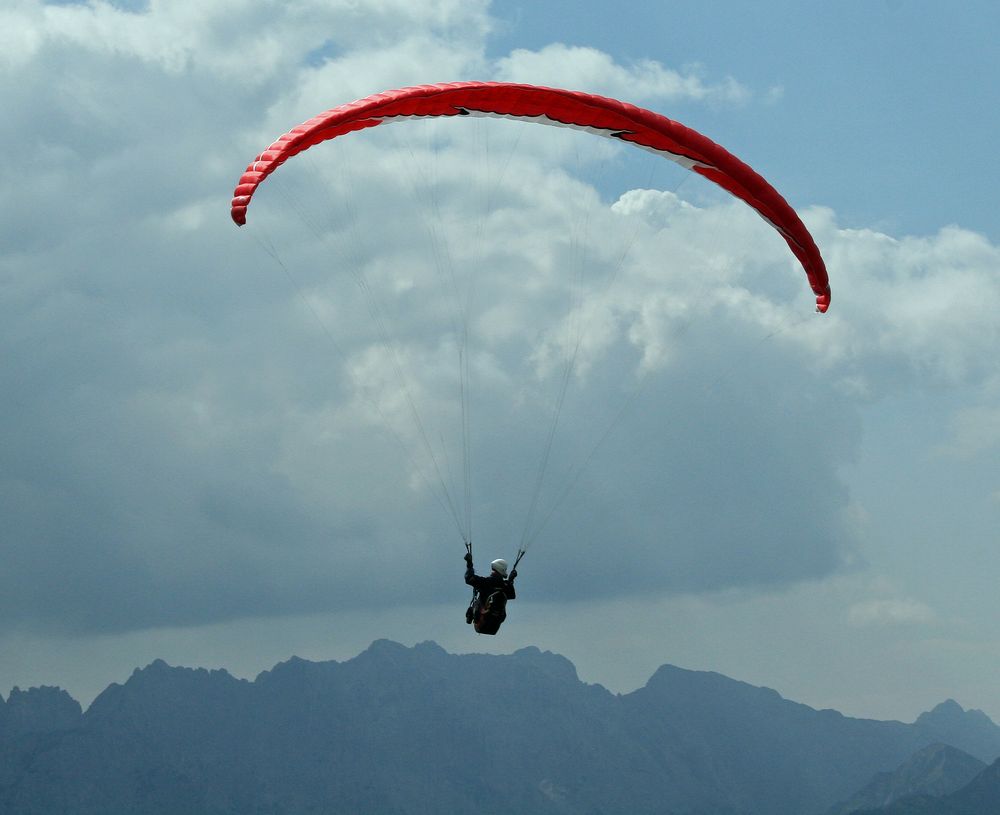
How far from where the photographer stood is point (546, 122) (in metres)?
37.8

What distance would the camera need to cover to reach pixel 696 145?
126ft

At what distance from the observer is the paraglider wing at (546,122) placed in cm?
3600

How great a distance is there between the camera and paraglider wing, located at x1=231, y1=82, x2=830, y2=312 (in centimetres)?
3600

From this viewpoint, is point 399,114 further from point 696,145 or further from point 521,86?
point 696,145

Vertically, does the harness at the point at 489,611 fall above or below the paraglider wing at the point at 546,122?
below

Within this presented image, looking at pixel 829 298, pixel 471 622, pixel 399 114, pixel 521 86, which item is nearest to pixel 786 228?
pixel 829 298

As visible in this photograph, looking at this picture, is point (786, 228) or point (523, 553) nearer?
point (523, 553)

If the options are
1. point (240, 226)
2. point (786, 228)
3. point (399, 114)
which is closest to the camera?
point (240, 226)

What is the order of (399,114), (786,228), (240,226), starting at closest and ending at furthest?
(240,226)
(399,114)
(786,228)

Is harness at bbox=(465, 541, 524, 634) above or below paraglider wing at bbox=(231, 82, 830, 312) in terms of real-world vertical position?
below

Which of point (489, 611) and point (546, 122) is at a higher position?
point (546, 122)

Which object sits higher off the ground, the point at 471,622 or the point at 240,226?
the point at 240,226

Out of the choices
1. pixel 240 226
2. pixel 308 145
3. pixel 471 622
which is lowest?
pixel 471 622

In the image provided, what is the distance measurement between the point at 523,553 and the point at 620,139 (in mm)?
10951
